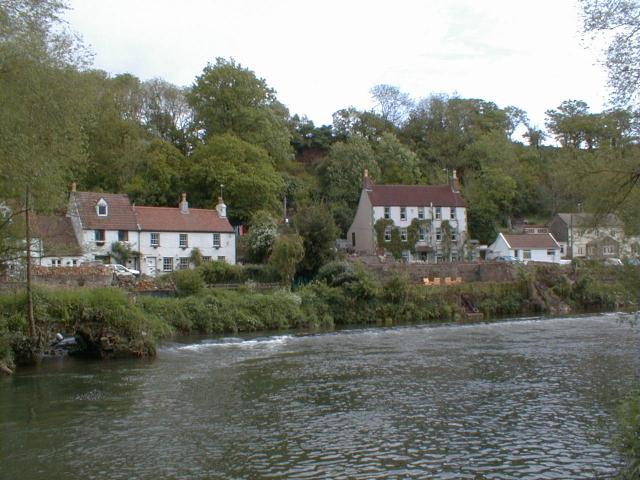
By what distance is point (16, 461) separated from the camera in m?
15.1

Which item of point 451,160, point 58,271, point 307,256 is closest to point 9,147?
point 58,271

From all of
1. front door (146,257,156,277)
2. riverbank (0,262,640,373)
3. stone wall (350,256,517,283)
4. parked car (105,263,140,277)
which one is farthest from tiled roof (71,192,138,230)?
stone wall (350,256,517,283)

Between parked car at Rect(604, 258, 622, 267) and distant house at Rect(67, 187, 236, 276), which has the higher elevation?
distant house at Rect(67, 187, 236, 276)

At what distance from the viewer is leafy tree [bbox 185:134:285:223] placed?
6869 cm

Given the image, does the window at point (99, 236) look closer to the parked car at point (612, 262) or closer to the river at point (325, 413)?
the river at point (325, 413)

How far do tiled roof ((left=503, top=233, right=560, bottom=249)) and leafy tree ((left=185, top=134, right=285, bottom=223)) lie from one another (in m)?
26.5

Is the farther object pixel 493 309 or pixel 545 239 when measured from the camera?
pixel 545 239

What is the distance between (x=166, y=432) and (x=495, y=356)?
55.2 feet

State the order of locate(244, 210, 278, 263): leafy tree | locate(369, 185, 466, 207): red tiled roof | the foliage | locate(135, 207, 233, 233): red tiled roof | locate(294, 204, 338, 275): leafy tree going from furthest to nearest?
locate(369, 185, 466, 207): red tiled roof, locate(244, 210, 278, 263): leafy tree, locate(135, 207, 233, 233): red tiled roof, locate(294, 204, 338, 275): leafy tree, the foliage

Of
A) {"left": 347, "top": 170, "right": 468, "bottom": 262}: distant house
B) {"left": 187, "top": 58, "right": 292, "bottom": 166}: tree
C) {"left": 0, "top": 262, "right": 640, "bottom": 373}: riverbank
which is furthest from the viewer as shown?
{"left": 187, "top": 58, "right": 292, "bottom": 166}: tree

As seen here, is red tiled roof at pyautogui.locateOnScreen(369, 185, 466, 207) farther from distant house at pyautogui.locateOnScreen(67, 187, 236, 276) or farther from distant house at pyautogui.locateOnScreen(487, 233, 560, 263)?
distant house at pyautogui.locateOnScreen(67, 187, 236, 276)

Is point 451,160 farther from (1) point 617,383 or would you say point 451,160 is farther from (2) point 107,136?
(1) point 617,383

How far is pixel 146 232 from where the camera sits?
57125 mm

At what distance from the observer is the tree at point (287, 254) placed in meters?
49.9
